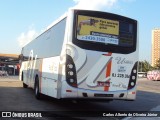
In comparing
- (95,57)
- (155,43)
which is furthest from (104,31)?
(155,43)

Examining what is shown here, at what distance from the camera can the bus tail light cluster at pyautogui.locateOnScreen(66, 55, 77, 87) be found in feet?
36.8

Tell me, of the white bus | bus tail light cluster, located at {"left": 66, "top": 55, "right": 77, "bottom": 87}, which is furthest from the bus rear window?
bus tail light cluster, located at {"left": 66, "top": 55, "right": 77, "bottom": 87}

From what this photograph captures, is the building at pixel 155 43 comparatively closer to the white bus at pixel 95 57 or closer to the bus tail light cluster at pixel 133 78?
the bus tail light cluster at pixel 133 78

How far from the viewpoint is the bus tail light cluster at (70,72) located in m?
11.2

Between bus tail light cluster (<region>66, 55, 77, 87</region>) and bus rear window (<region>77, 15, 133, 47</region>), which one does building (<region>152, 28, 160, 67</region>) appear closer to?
bus rear window (<region>77, 15, 133, 47</region>)

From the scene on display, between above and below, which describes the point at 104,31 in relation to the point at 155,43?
below

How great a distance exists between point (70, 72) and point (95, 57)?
0.99 m

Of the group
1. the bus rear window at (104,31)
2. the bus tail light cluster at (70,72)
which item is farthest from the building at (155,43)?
the bus tail light cluster at (70,72)

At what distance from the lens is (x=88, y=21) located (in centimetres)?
1159

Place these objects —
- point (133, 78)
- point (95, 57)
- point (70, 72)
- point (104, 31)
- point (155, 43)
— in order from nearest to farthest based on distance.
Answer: point (70, 72)
point (95, 57)
point (104, 31)
point (133, 78)
point (155, 43)

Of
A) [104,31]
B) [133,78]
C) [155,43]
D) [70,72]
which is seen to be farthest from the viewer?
[155,43]

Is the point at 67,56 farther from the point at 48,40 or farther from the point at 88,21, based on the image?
the point at 48,40

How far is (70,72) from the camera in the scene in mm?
11250

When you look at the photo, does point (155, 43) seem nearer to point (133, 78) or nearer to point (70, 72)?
point (133, 78)
